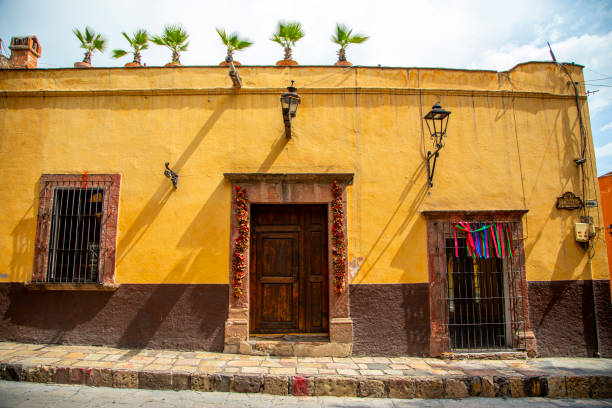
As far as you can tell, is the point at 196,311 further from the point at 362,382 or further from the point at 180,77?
the point at 180,77

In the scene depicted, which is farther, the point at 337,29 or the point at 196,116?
the point at 337,29

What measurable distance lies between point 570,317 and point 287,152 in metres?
5.59

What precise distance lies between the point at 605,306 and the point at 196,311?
692cm

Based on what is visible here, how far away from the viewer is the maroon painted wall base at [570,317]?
6527 mm

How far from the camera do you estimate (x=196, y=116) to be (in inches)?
269

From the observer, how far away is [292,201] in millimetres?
6531

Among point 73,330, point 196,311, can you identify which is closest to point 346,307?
point 196,311

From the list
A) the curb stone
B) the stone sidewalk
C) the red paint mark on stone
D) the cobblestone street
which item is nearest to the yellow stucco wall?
the stone sidewalk

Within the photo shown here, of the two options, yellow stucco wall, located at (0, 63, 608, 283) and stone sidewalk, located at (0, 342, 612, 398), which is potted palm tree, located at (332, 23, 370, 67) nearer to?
yellow stucco wall, located at (0, 63, 608, 283)

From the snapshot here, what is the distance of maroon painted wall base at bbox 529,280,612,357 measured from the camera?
653 cm

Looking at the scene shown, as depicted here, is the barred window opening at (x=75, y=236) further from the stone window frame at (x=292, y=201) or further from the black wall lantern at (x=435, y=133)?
the black wall lantern at (x=435, y=133)

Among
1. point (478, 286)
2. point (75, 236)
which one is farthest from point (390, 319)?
point (75, 236)

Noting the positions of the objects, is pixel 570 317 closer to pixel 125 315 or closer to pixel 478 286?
pixel 478 286

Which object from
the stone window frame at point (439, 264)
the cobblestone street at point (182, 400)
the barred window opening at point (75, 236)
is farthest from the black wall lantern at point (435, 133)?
the barred window opening at point (75, 236)
